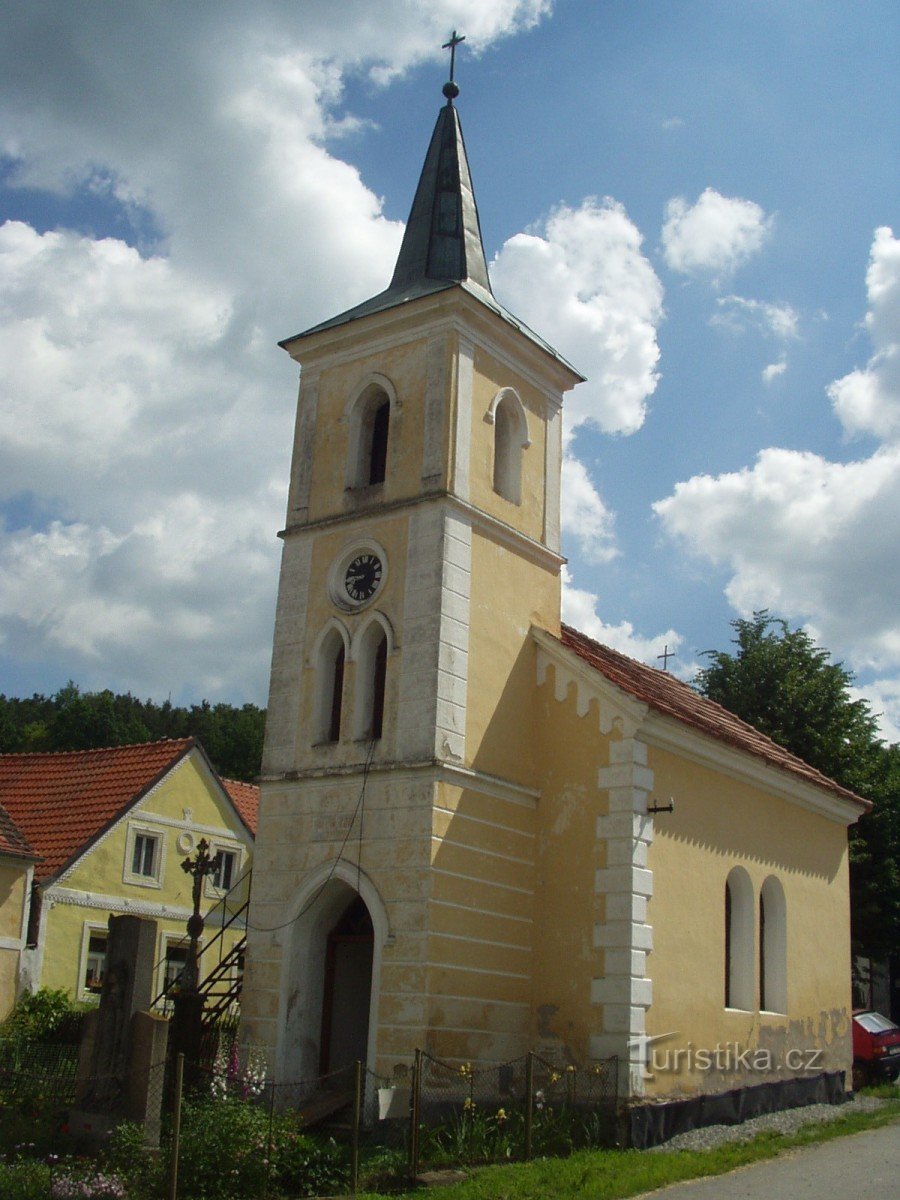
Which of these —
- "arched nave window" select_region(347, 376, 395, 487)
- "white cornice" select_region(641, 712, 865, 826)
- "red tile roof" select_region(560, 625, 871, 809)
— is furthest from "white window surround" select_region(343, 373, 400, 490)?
"white cornice" select_region(641, 712, 865, 826)

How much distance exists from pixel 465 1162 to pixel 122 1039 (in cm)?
416

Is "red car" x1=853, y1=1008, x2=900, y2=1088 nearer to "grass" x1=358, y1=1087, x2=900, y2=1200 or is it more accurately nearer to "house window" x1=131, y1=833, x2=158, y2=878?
"grass" x1=358, y1=1087, x2=900, y2=1200

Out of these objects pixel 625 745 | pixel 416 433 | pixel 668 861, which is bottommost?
pixel 668 861

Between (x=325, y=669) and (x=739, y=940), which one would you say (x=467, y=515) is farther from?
(x=739, y=940)

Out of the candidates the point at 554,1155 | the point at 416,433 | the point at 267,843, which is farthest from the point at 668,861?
the point at 416,433

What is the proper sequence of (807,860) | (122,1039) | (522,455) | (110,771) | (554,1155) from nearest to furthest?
(122,1039)
(554,1155)
(522,455)
(807,860)
(110,771)

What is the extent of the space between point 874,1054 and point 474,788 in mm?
11539

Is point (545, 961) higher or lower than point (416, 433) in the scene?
lower

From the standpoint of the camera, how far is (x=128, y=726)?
58.4 metres

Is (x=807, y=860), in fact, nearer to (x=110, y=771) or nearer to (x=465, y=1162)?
(x=465, y=1162)

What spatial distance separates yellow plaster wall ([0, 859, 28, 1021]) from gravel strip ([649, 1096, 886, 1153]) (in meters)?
12.1

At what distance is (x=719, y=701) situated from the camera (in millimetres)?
31828

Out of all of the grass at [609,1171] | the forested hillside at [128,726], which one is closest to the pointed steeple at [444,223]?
the grass at [609,1171]

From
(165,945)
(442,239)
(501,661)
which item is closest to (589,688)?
(501,661)
